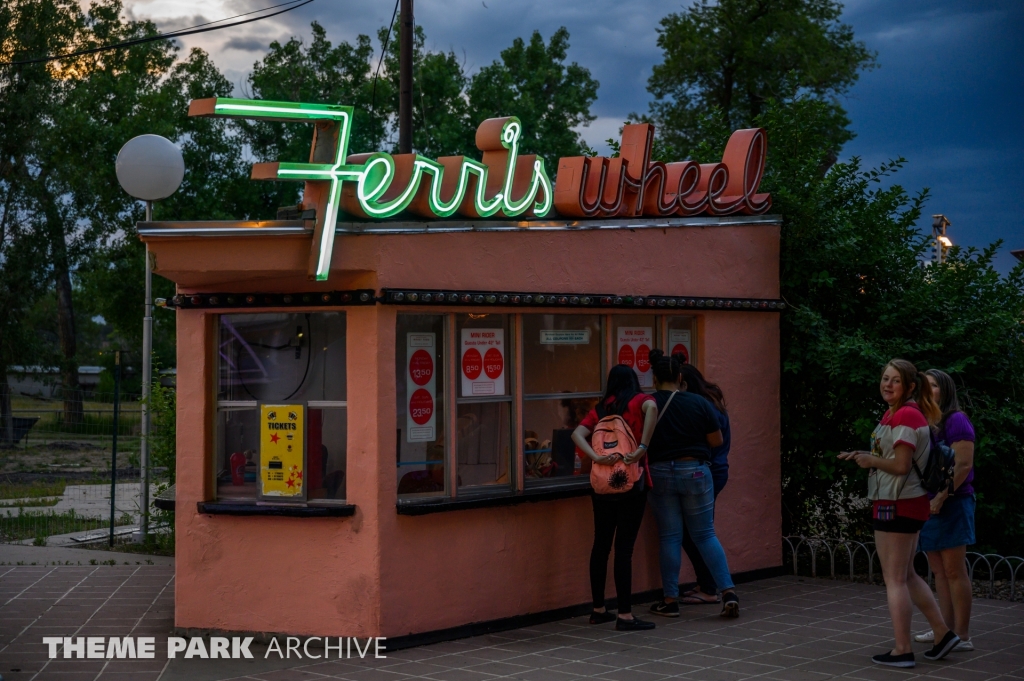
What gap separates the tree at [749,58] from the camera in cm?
2933

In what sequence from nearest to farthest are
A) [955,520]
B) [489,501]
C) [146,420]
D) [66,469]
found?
[955,520] → [489,501] → [146,420] → [66,469]

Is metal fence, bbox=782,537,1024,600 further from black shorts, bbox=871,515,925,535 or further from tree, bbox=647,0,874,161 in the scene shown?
tree, bbox=647,0,874,161

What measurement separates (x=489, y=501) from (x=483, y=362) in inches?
41.2

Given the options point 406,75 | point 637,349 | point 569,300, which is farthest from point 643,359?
point 406,75

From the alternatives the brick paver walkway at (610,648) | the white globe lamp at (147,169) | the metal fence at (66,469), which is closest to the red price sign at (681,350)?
the brick paver walkway at (610,648)

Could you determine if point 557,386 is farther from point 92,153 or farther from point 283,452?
point 92,153

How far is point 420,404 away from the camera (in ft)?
25.3

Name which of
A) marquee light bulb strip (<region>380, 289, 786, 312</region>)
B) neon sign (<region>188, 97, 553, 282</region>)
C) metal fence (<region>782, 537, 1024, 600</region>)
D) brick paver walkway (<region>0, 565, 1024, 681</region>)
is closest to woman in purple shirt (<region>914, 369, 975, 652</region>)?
brick paver walkway (<region>0, 565, 1024, 681</region>)

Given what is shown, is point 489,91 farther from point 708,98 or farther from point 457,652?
point 457,652

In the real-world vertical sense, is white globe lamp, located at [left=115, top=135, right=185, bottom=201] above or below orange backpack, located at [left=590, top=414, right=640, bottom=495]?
above

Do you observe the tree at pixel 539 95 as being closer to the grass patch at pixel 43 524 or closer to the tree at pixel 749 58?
the tree at pixel 749 58

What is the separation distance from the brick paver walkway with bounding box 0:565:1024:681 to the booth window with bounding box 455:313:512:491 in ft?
4.01

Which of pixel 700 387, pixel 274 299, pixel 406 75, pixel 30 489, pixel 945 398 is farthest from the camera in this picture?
pixel 30 489

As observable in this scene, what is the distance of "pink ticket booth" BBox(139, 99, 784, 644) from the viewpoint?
7.23m
